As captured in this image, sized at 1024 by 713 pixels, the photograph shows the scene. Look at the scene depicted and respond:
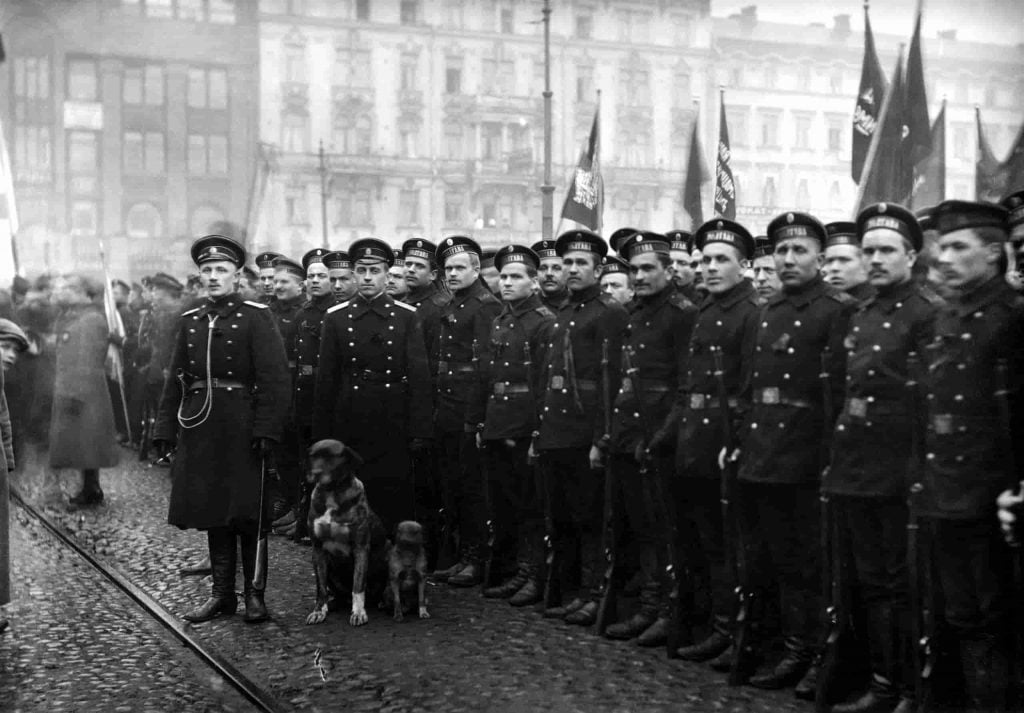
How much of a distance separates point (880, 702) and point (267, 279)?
9.29 metres

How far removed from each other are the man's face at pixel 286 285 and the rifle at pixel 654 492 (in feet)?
19.2

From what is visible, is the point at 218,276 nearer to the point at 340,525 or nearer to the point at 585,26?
the point at 340,525

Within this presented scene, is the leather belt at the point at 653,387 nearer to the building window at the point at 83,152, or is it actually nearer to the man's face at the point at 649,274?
the man's face at the point at 649,274

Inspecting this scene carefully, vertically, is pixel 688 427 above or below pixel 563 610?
above

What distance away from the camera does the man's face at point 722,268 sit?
7508 mm

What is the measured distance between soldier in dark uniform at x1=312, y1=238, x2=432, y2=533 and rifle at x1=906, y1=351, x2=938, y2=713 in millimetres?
4045

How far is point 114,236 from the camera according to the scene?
6406cm

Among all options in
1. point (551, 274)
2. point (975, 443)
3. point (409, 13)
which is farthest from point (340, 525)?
point (409, 13)

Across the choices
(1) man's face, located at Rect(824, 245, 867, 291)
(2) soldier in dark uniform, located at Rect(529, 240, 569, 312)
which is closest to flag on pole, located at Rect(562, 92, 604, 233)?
(2) soldier in dark uniform, located at Rect(529, 240, 569, 312)

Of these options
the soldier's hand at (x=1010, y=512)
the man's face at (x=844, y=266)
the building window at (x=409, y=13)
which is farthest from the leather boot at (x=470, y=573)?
the building window at (x=409, y=13)

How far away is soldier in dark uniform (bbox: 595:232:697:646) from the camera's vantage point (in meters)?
7.70

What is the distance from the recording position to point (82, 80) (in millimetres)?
65312

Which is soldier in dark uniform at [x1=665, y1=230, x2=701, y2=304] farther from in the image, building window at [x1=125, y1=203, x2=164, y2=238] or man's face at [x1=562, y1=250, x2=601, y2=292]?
building window at [x1=125, y1=203, x2=164, y2=238]

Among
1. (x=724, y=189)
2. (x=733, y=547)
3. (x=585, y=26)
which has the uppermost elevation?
(x=585, y=26)
